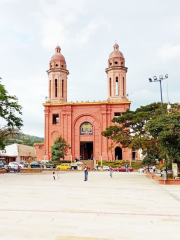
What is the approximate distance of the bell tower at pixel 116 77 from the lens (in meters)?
56.6

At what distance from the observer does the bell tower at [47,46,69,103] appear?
58406mm

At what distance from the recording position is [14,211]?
9234 mm

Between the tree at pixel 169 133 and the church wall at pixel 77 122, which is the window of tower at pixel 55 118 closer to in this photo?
the church wall at pixel 77 122

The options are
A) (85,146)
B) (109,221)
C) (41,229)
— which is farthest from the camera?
(85,146)

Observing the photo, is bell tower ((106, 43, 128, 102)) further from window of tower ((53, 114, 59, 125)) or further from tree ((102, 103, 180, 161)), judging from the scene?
tree ((102, 103, 180, 161))

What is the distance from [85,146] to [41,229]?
2203 inches

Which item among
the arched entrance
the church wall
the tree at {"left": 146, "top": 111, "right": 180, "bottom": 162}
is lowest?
the arched entrance

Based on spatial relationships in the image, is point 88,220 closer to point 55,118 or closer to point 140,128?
point 140,128

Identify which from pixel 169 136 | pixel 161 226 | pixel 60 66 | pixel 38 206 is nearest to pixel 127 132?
pixel 169 136

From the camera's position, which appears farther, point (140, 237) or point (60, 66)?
point (60, 66)

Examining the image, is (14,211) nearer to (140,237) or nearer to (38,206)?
(38,206)

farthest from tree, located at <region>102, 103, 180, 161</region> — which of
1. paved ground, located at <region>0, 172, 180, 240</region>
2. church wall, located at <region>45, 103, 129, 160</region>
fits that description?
church wall, located at <region>45, 103, 129, 160</region>

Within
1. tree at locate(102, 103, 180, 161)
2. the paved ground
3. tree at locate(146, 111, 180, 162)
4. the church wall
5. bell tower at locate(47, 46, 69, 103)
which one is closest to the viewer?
the paved ground

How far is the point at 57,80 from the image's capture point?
192 ft
